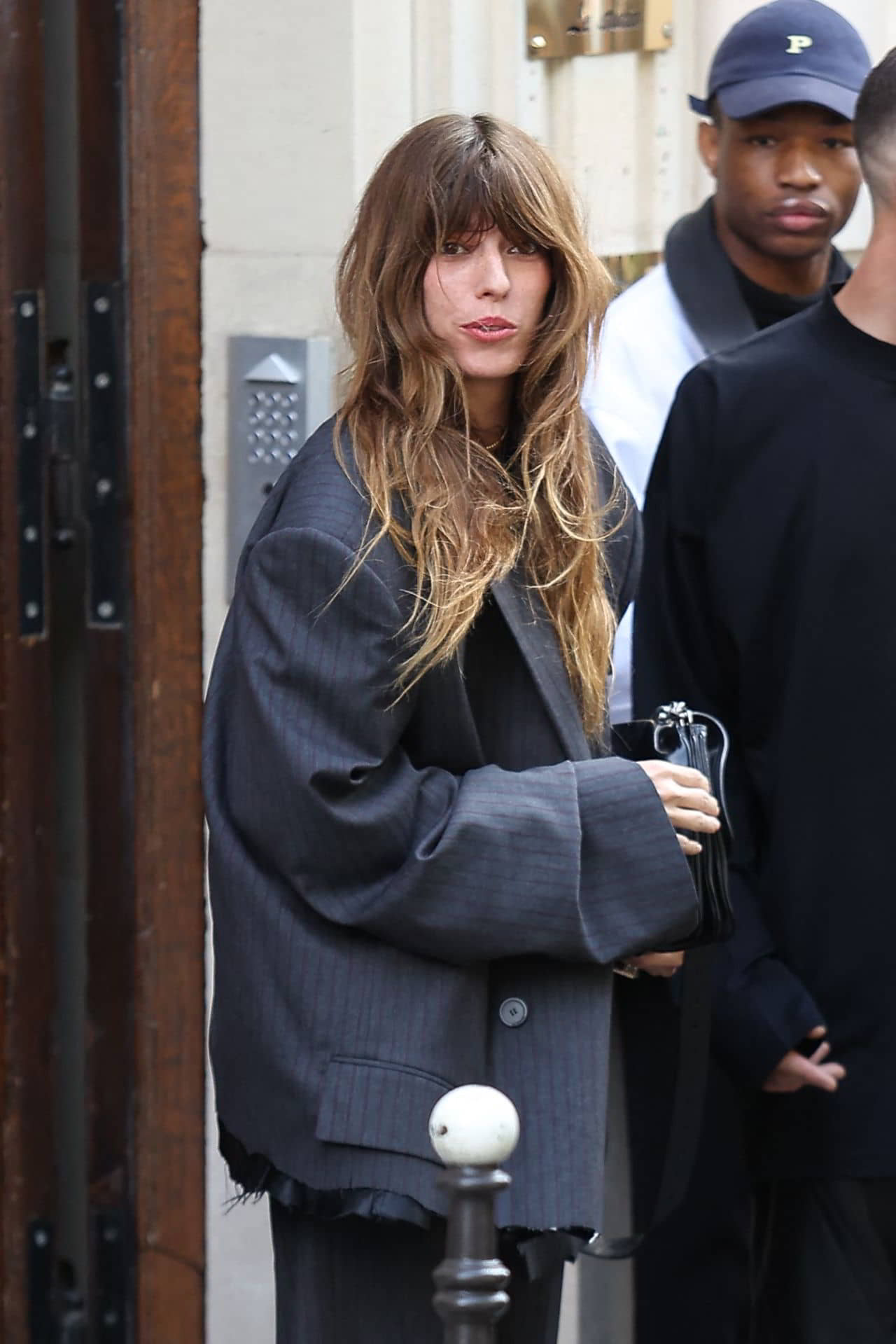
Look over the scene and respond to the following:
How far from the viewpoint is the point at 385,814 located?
2023mm

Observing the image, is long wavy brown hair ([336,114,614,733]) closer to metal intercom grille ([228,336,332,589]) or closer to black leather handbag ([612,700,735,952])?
black leather handbag ([612,700,735,952])

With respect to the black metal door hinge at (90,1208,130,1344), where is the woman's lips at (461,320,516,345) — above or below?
above

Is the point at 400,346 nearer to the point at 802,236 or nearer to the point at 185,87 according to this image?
the point at 185,87

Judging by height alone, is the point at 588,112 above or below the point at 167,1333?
above

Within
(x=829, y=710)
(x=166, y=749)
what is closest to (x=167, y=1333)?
(x=166, y=749)

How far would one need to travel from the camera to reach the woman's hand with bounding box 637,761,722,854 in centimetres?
216

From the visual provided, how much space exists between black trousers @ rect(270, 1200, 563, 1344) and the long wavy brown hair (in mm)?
569

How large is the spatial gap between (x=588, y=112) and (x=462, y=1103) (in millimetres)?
2549

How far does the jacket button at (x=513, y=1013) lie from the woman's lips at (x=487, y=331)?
67cm

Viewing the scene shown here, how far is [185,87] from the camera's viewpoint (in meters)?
3.02

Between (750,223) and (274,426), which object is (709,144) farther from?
(274,426)

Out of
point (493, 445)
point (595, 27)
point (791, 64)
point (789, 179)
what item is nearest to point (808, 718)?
point (493, 445)

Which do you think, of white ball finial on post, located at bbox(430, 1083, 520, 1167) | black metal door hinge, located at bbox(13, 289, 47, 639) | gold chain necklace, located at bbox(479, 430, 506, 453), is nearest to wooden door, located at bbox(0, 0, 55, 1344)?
black metal door hinge, located at bbox(13, 289, 47, 639)

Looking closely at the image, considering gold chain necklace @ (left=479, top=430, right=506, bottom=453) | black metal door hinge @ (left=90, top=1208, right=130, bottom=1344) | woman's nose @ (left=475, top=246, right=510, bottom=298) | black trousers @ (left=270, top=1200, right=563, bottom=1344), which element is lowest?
black metal door hinge @ (left=90, top=1208, right=130, bottom=1344)
